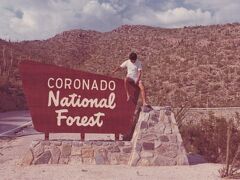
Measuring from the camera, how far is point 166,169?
454 inches

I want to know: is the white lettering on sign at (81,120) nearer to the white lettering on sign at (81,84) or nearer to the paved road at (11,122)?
the white lettering on sign at (81,84)

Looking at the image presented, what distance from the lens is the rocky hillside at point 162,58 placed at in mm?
38750

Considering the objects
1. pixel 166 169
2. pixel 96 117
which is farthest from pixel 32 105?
pixel 166 169

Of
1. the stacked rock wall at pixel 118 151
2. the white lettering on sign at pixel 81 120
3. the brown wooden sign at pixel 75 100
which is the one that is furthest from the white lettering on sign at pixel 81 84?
the stacked rock wall at pixel 118 151

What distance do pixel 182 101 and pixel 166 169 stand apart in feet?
84.6

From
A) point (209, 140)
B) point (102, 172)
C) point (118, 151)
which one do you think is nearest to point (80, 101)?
point (118, 151)

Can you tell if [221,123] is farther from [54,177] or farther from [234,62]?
[234,62]

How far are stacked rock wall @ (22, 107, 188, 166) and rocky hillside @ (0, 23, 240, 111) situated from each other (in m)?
16.6

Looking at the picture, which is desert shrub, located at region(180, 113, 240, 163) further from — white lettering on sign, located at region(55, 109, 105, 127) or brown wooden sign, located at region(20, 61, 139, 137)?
white lettering on sign, located at region(55, 109, 105, 127)

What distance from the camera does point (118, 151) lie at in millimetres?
12148

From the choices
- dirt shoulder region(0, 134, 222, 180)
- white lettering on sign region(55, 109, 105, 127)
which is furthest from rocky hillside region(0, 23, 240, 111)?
dirt shoulder region(0, 134, 222, 180)

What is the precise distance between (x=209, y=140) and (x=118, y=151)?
447cm

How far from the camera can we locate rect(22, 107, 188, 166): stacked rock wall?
12.0 meters

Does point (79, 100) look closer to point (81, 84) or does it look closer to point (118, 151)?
point (81, 84)
